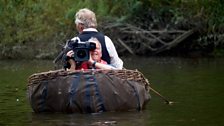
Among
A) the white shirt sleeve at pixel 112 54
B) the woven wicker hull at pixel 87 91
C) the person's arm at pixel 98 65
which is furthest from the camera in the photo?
the white shirt sleeve at pixel 112 54

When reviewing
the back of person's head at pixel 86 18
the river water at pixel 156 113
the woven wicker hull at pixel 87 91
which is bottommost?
the river water at pixel 156 113

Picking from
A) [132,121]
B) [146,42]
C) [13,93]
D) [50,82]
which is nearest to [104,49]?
[50,82]

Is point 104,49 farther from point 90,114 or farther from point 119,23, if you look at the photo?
point 119,23

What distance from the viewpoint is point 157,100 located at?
14438 millimetres

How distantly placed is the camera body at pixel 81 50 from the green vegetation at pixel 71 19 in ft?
57.6

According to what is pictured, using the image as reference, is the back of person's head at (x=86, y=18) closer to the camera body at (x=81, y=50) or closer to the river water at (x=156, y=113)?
the camera body at (x=81, y=50)

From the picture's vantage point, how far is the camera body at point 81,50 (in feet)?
39.6

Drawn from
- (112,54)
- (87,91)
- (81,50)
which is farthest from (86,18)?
(87,91)

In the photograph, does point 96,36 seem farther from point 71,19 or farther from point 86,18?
point 71,19

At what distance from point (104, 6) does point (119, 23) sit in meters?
1.22

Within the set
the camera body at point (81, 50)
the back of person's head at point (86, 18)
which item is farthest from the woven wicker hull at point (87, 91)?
the back of person's head at point (86, 18)

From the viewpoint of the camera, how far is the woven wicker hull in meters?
11.9

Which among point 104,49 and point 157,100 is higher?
point 104,49

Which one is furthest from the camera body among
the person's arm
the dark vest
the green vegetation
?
the green vegetation
